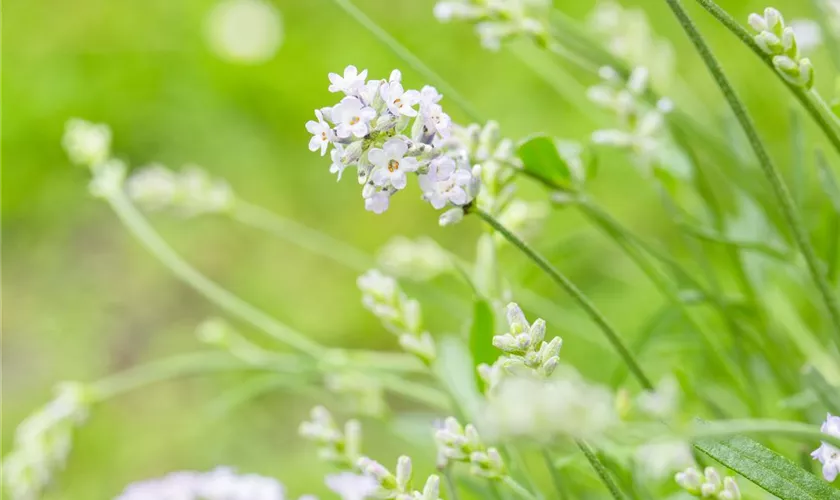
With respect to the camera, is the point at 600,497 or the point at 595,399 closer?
the point at 595,399

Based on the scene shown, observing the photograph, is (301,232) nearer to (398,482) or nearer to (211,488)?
(211,488)

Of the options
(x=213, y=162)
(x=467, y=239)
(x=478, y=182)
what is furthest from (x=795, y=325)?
(x=213, y=162)

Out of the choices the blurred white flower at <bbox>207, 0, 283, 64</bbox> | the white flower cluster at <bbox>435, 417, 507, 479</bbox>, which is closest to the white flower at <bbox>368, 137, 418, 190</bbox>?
the white flower cluster at <bbox>435, 417, 507, 479</bbox>

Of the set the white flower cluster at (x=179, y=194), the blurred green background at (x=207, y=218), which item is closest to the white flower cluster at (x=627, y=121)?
the white flower cluster at (x=179, y=194)

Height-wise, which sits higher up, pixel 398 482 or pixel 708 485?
pixel 398 482

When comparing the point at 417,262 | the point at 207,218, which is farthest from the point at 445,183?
the point at 207,218

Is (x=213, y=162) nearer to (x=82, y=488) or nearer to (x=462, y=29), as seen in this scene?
(x=462, y=29)

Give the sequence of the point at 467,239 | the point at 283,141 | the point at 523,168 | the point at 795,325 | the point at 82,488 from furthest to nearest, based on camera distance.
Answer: the point at 283,141, the point at 467,239, the point at 82,488, the point at 795,325, the point at 523,168
